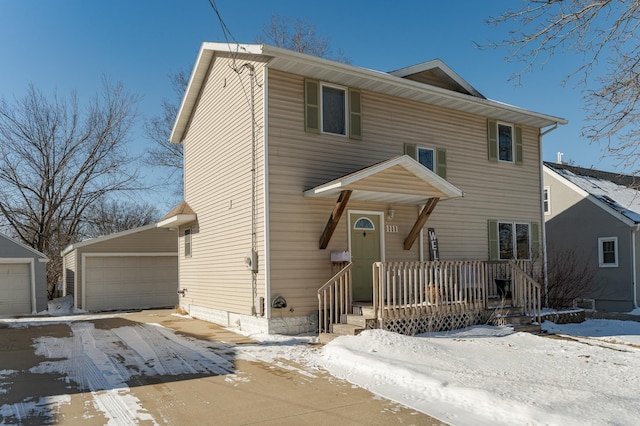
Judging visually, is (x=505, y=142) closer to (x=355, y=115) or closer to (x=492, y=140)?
(x=492, y=140)

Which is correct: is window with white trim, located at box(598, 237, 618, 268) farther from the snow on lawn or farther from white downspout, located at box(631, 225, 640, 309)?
the snow on lawn

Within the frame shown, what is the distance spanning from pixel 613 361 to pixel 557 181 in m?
15.0

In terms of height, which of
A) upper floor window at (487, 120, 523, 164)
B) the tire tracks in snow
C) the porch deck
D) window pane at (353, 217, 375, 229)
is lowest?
the tire tracks in snow

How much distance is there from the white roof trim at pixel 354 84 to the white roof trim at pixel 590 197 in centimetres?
589

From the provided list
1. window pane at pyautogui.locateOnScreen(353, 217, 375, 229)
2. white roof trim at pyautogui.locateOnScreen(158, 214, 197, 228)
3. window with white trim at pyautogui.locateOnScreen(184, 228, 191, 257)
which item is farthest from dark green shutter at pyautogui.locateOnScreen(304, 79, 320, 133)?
window with white trim at pyautogui.locateOnScreen(184, 228, 191, 257)

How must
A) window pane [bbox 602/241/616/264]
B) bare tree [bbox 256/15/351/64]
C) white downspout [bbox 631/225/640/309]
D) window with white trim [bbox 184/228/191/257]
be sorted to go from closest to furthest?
window with white trim [bbox 184/228/191/257] → white downspout [bbox 631/225/640/309] → window pane [bbox 602/241/616/264] → bare tree [bbox 256/15/351/64]

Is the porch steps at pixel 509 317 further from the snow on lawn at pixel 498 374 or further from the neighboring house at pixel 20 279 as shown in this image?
the neighboring house at pixel 20 279

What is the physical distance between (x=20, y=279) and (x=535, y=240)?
17.3 metres

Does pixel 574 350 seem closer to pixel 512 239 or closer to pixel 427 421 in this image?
pixel 427 421

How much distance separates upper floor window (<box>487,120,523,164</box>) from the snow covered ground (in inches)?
218

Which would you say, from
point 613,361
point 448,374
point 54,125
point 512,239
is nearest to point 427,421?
point 448,374

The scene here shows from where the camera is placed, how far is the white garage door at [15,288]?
1756 centimetres

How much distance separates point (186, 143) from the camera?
52.1 feet

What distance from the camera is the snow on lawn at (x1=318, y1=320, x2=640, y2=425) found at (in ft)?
15.9
